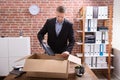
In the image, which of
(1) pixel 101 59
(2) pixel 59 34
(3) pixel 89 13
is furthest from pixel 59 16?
(1) pixel 101 59

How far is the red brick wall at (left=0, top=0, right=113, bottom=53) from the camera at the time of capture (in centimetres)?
510

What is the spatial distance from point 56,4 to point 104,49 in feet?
5.49

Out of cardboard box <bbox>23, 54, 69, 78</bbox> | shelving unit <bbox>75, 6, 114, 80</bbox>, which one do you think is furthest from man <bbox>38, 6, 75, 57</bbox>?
shelving unit <bbox>75, 6, 114, 80</bbox>

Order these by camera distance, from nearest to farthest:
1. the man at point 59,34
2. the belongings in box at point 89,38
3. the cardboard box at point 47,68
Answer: the cardboard box at point 47,68
the man at point 59,34
the belongings in box at point 89,38

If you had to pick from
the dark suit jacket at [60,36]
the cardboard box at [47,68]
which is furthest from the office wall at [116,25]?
the cardboard box at [47,68]

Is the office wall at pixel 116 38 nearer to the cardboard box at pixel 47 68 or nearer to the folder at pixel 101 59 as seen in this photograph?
the folder at pixel 101 59

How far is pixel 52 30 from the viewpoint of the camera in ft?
10.6

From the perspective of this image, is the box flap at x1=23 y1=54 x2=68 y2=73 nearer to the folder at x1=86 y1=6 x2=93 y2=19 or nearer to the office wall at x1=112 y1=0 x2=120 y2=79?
the folder at x1=86 y1=6 x2=93 y2=19

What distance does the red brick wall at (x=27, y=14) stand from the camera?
5.10 meters

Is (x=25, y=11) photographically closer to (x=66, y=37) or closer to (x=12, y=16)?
(x=12, y=16)

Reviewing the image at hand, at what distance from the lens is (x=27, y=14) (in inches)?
202

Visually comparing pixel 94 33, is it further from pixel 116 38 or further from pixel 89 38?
pixel 116 38

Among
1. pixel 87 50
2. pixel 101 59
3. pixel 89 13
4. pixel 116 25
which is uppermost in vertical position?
pixel 89 13

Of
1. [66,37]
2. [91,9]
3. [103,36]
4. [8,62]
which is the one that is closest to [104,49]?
[103,36]
